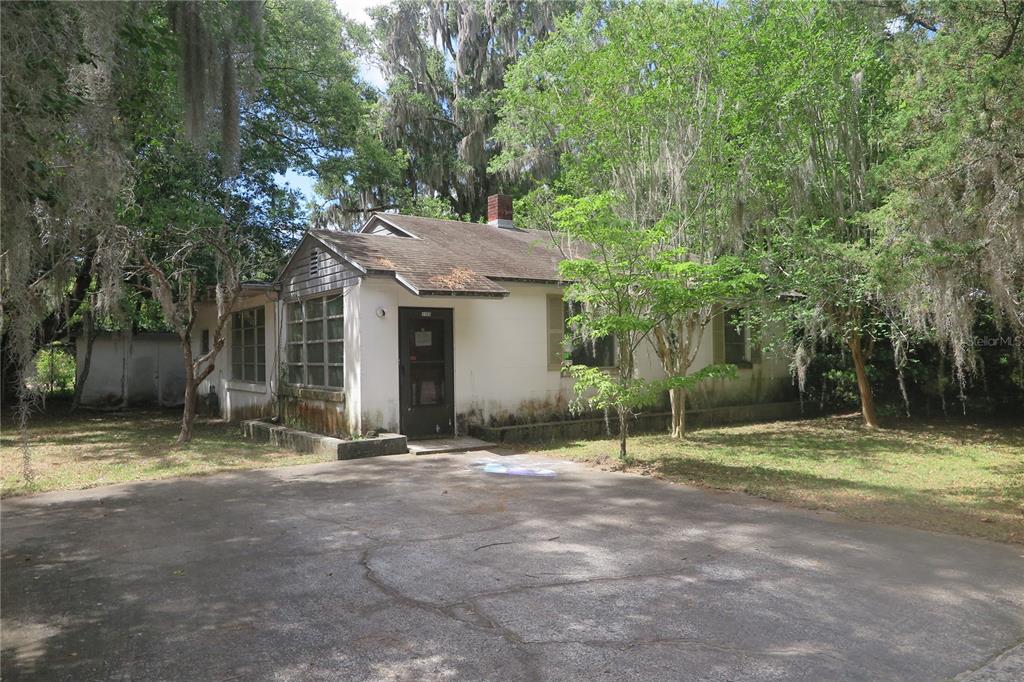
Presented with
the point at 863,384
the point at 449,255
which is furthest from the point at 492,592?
the point at 863,384

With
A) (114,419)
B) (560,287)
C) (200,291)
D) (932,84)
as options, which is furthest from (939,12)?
(114,419)

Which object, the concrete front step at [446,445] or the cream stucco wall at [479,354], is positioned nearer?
the concrete front step at [446,445]

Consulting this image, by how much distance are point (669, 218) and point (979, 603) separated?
6.18m

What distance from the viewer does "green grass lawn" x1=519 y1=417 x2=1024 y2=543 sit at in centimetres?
670

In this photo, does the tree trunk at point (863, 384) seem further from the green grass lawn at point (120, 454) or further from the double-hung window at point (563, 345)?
the green grass lawn at point (120, 454)

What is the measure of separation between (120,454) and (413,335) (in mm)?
4689

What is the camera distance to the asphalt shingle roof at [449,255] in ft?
34.2

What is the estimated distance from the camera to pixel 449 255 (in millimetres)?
11906

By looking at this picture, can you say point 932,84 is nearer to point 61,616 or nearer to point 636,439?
point 636,439

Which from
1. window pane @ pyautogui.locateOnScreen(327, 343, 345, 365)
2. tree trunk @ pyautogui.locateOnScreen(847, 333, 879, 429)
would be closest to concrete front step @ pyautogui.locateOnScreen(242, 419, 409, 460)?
window pane @ pyautogui.locateOnScreen(327, 343, 345, 365)

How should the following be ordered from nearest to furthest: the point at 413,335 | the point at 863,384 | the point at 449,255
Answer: the point at 413,335 < the point at 449,255 < the point at 863,384

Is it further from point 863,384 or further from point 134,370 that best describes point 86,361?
point 863,384

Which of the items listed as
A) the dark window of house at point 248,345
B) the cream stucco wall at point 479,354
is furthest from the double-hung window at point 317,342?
the dark window of house at point 248,345

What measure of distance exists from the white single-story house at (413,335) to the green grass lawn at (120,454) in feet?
3.83
